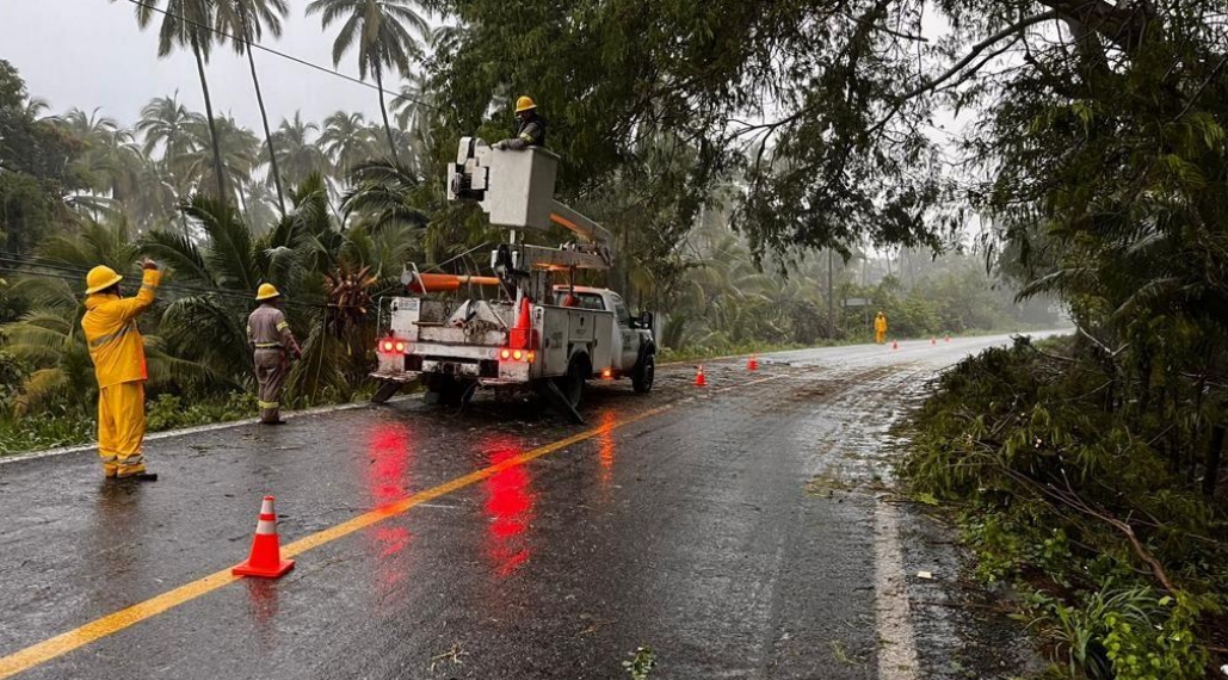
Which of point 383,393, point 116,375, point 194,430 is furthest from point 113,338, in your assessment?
point 383,393

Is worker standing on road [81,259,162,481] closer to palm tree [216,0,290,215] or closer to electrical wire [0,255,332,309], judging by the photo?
electrical wire [0,255,332,309]

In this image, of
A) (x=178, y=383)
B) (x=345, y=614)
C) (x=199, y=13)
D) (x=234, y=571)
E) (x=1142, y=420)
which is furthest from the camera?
(x=199, y=13)

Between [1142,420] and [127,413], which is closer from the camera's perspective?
[127,413]

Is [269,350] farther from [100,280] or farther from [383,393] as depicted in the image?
[100,280]

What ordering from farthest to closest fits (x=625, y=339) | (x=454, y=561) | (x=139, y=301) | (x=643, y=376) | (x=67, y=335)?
(x=67, y=335) → (x=643, y=376) → (x=625, y=339) → (x=139, y=301) → (x=454, y=561)

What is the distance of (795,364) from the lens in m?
24.3

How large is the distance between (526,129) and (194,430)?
479 centimetres

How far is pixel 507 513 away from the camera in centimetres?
566

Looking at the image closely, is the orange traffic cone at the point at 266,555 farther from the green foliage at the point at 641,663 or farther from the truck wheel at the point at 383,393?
the truck wheel at the point at 383,393

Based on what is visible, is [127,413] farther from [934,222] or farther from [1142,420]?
[934,222]

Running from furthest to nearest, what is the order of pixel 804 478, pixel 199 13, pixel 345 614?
1. pixel 199 13
2. pixel 804 478
3. pixel 345 614

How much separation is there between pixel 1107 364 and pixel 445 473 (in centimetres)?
1055

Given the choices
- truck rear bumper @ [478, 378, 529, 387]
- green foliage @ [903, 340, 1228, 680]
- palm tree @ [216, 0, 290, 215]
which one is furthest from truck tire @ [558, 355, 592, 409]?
palm tree @ [216, 0, 290, 215]

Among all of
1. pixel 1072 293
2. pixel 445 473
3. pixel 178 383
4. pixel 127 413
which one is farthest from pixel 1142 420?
pixel 178 383
